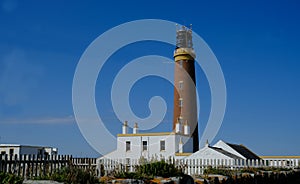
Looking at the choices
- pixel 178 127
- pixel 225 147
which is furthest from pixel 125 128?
pixel 225 147

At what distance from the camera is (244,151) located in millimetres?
33375

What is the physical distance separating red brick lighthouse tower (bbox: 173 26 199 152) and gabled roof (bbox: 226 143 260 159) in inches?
218

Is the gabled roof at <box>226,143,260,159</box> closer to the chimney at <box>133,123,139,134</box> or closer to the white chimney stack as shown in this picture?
the white chimney stack

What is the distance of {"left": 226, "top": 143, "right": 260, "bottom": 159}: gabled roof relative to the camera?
31672 mm

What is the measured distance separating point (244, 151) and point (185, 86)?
10.0 metres

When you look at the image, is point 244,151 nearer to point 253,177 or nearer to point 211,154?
point 211,154

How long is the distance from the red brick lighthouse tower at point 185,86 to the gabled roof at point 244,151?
5.55 metres

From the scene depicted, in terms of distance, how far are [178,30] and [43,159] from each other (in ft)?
101

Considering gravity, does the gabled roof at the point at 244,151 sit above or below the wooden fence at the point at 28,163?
above

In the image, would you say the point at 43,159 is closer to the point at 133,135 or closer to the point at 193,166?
the point at 193,166

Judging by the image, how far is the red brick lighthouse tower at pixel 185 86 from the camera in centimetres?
3906

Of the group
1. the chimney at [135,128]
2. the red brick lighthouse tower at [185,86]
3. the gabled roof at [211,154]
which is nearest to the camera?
the gabled roof at [211,154]

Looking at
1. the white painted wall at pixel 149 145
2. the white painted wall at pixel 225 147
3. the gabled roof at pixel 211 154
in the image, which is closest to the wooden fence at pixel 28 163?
the gabled roof at pixel 211 154

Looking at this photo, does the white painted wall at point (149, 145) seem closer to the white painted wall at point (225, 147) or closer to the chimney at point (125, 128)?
the chimney at point (125, 128)
